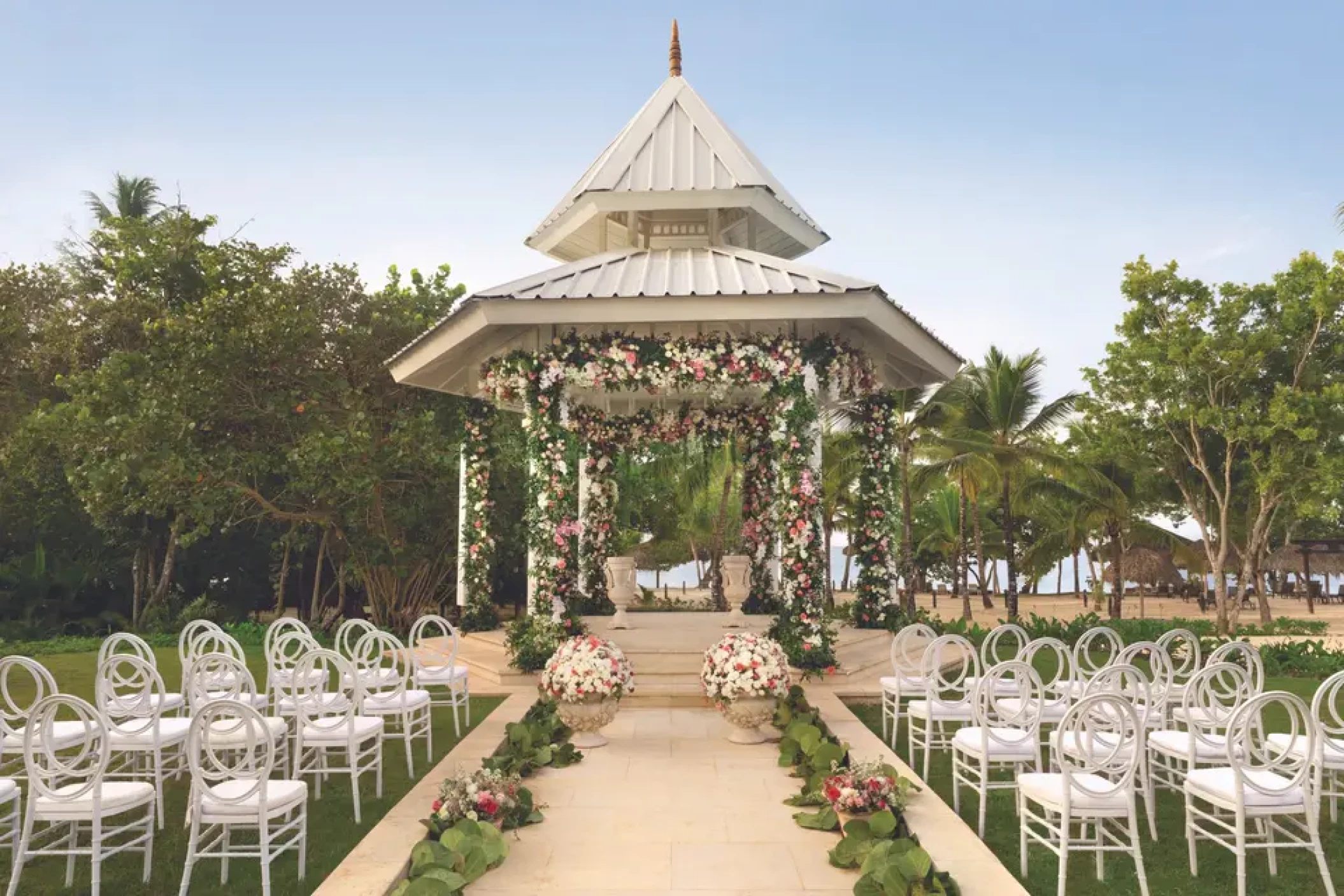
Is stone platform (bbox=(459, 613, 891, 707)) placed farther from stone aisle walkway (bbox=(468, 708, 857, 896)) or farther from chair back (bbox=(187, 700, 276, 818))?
chair back (bbox=(187, 700, 276, 818))

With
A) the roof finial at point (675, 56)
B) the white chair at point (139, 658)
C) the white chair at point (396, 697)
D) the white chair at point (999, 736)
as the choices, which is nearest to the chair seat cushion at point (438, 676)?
the white chair at point (396, 697)

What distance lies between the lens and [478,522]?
13633 mm

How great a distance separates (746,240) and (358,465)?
26.4 feet

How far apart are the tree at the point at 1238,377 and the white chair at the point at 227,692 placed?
67.5ft

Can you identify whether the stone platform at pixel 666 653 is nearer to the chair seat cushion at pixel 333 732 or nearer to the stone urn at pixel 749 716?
the stone urn at pixel 749 716

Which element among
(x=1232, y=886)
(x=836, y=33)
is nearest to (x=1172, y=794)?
(x=1232, y=886)

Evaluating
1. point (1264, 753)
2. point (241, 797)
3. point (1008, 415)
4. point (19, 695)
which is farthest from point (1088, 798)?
point (1008, 415)

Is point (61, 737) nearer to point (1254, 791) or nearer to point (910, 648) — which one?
point (1254, 791)

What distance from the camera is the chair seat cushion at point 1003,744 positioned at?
576cm

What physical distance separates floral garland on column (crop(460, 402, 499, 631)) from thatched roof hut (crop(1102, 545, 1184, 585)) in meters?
31.5

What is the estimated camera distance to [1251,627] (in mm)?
18906

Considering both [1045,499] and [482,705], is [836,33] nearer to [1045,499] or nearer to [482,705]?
[482,705]

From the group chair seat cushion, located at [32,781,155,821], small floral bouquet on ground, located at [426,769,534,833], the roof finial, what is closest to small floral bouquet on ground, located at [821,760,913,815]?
small floral bouquet on ground, located at [426,769,534,833]

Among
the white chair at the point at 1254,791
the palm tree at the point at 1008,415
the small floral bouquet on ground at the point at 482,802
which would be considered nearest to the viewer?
the white chair at the point at 1254,791
